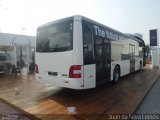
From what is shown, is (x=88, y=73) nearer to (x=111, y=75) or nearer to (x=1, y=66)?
(x=111, y=75)

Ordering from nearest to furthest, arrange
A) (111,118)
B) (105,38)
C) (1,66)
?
(111,118) < (105,38) < (1,66)

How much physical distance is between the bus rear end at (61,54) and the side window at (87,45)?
21 centimetres

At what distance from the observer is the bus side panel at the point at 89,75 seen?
194 inches

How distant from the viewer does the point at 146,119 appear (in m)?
3.79

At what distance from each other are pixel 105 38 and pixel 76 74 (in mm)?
2493

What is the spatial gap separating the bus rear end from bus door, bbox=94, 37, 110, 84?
1048 millimetres

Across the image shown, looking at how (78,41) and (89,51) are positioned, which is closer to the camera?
(78,41)

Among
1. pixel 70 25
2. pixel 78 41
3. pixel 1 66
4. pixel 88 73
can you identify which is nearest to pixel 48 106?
pixel 88 73

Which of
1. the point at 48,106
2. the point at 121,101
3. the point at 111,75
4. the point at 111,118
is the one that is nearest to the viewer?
the point at 111,118

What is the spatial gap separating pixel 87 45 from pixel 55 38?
1.24 meters

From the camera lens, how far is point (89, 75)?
5117mm

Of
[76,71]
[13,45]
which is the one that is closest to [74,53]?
[76,71]

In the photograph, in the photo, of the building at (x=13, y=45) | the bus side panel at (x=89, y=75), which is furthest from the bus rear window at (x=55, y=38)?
the building at (x=13, y=45)

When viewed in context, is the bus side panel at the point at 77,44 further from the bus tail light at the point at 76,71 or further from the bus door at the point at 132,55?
the bus door at the point at 132,55
